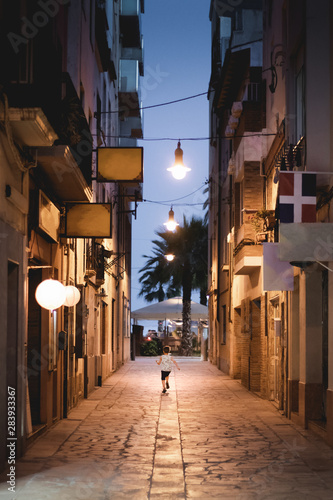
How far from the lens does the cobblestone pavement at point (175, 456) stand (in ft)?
26.7

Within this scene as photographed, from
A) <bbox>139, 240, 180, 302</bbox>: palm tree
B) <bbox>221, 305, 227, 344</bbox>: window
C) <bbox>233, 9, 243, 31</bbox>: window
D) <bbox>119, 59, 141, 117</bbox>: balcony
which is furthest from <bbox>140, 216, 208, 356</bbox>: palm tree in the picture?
<bbox>233, 9, 243, 31</bbox>: window

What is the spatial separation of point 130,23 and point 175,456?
26507 mm

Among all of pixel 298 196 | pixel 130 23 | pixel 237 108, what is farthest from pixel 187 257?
pixel 298 196

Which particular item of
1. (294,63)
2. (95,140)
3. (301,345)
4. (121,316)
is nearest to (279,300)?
(301,345)

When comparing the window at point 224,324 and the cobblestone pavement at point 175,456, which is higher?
the window at point 224,324

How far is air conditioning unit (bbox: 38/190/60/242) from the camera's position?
11844 millimetres

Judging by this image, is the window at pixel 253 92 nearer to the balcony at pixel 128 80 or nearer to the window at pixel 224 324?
the balcony at pixel 128 80

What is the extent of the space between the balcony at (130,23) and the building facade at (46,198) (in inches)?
411

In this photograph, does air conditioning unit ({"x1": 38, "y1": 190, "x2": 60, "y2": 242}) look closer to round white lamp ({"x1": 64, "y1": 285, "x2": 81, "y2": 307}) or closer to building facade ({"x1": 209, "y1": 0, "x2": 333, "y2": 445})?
round white lamp ({"x1": 64, "y1": 285, "x2": 81, "y2": 307})

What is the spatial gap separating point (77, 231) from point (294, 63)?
5.79 m

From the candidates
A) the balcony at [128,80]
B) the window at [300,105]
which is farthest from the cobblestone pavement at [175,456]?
the balcony at [128,80]

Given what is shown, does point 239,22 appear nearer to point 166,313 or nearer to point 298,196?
point 298,196

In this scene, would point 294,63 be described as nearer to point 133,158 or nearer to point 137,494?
point 133,158

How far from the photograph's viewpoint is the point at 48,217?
12703 mm
